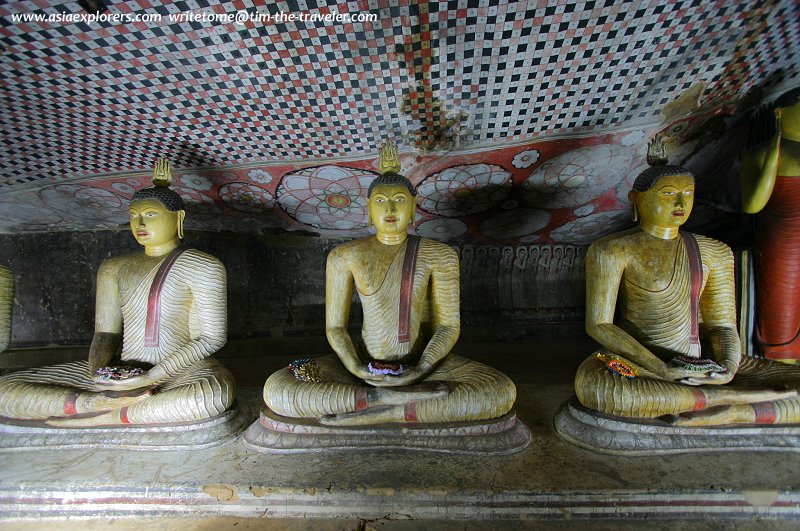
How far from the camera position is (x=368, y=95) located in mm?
3383

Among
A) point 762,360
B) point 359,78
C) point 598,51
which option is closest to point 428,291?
point 359,78

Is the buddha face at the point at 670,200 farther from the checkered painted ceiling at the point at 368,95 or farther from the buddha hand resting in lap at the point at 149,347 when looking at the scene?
the buddha hand resting in lap at the point at 149,347

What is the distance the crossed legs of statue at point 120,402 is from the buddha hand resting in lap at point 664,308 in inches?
96.1

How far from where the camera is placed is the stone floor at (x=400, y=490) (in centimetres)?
231

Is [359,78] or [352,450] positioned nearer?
[352,450]

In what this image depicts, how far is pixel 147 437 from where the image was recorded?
2977 millimetres

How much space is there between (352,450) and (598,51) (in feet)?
10.2

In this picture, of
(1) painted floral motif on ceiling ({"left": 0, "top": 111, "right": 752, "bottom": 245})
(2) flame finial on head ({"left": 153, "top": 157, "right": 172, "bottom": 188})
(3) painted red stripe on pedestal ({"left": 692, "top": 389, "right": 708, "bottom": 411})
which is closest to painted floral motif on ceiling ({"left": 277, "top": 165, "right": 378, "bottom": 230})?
(1) painted floral motif on ceiling ({"left": 0, "top": 111, "right": 752, "bottom": 245})

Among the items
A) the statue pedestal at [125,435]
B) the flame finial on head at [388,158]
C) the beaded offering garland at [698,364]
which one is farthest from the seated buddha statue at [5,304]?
the beaded offering garland at [698,364]

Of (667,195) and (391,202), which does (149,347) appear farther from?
(667,195)

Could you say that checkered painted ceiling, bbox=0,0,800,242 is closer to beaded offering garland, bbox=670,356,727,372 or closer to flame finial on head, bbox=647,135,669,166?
flame finial on head, bbox=647,135,669,166

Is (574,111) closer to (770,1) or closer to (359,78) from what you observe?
(770,1)

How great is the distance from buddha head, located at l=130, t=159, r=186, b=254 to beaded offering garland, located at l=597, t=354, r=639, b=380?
3391 millimetres

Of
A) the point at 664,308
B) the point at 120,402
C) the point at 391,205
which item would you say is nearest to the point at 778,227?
the point at 664,308
